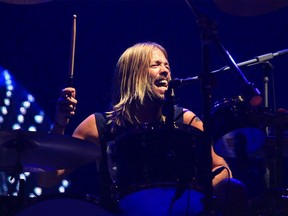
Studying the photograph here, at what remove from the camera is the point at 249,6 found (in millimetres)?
3109

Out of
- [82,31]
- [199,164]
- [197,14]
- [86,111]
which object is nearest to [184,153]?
[199,164]

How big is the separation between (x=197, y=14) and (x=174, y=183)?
2.55 feet

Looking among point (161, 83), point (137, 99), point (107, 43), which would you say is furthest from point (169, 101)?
point (107, 43)

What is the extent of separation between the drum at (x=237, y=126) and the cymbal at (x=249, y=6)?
85 cm

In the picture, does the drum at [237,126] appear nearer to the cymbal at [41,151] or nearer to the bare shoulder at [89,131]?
the cymbal at [41,151]

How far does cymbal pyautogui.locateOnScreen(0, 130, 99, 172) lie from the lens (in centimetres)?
254

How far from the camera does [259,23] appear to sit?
4188 mm

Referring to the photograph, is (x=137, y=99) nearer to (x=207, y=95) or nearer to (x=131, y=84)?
(x=131, y=84)

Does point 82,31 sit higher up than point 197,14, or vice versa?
point 82,31

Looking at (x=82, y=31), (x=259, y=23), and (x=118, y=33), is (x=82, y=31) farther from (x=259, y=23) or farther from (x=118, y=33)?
(x=259, y=23)

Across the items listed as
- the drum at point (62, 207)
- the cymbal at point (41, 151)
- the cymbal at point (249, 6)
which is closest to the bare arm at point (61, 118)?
the cymbal at point (41, 151)

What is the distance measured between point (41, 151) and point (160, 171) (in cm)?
63

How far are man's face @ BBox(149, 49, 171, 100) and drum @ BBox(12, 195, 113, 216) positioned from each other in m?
1.04

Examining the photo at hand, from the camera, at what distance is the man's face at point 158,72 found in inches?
130
